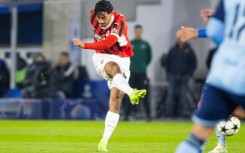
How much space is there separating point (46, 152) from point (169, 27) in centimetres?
1480

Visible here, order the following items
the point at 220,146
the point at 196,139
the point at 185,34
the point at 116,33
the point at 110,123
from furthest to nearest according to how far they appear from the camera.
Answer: the point at 116,33, the point at 110,123, the point at 220,146, the point at 185,34, the point at 196,139

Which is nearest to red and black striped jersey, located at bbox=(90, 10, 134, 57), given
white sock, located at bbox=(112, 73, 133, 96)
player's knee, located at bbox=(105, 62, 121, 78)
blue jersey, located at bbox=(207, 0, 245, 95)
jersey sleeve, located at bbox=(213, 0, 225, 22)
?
player's knee, located at bbox=(105, 62, 121, 78)

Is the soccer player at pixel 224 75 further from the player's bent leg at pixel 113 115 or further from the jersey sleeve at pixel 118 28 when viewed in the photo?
the jersey sleeve at pixel 118 28

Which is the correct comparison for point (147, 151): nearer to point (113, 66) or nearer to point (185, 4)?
point (113, 66)

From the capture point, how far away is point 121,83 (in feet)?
39.6

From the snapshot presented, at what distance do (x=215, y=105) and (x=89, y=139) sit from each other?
858cm

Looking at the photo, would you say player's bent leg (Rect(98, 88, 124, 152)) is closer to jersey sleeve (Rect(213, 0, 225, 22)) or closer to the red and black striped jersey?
the red and black striped jersey

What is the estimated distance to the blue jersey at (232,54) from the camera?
6827 millimetres

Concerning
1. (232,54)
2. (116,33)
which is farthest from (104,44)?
(232,54)

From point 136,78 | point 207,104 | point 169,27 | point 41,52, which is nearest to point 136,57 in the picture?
point 136,78

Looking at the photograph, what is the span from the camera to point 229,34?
22.9ft

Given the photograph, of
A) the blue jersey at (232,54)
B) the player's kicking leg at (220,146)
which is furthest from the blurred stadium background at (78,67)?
the blue jersey at (232,54)

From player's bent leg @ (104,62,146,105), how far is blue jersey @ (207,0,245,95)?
15.6ft

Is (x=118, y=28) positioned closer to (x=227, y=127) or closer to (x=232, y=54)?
(x=227, y=127)
